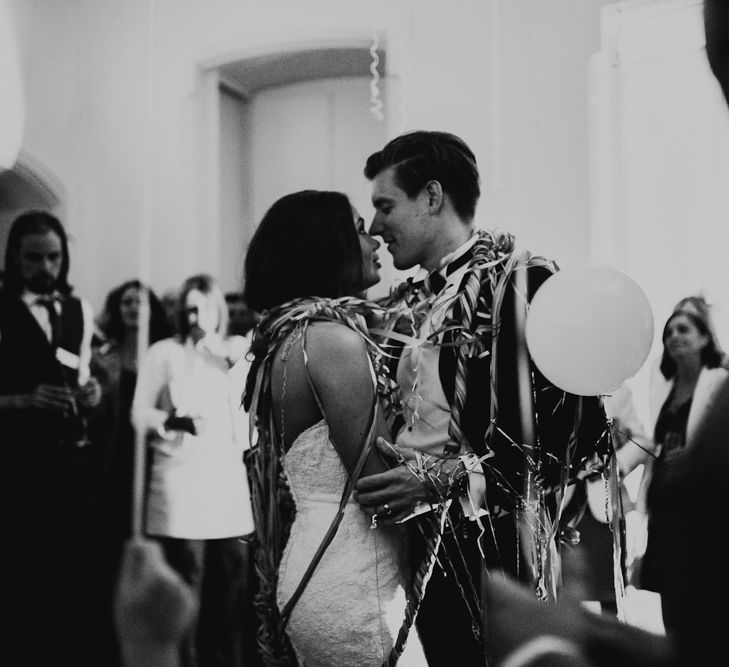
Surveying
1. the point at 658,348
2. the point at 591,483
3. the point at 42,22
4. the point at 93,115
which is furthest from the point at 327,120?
the point at 591,483

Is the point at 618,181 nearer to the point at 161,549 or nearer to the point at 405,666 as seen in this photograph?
the point at 161,549

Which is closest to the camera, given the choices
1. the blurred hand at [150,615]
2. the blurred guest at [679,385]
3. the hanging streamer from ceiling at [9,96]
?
the blurred hand at [150,615]

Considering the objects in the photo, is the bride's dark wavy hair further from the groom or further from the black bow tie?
the black bow tie

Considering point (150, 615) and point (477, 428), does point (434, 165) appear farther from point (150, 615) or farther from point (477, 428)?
point (150, 615)

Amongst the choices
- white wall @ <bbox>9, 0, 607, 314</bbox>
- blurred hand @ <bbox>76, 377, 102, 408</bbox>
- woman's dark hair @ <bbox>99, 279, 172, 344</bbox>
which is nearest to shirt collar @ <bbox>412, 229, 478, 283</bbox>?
blurred hand @ <bbox>76, 377, 102, 408</bbox>

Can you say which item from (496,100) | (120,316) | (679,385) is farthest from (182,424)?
(496,100)

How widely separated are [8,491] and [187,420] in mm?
576

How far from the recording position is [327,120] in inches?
180

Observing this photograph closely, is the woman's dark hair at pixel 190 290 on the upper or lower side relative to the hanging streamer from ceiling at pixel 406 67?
lower

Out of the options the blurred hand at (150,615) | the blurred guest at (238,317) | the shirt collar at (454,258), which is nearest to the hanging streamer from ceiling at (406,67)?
the blurred guest at (238,317)

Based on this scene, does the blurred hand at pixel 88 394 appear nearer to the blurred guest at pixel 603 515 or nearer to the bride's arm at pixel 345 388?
the bride's arm at pixel 345 388

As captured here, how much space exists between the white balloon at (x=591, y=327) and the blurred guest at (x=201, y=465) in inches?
55.4

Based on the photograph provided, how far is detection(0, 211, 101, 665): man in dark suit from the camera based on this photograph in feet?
8.43

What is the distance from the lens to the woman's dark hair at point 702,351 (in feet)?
8.99
